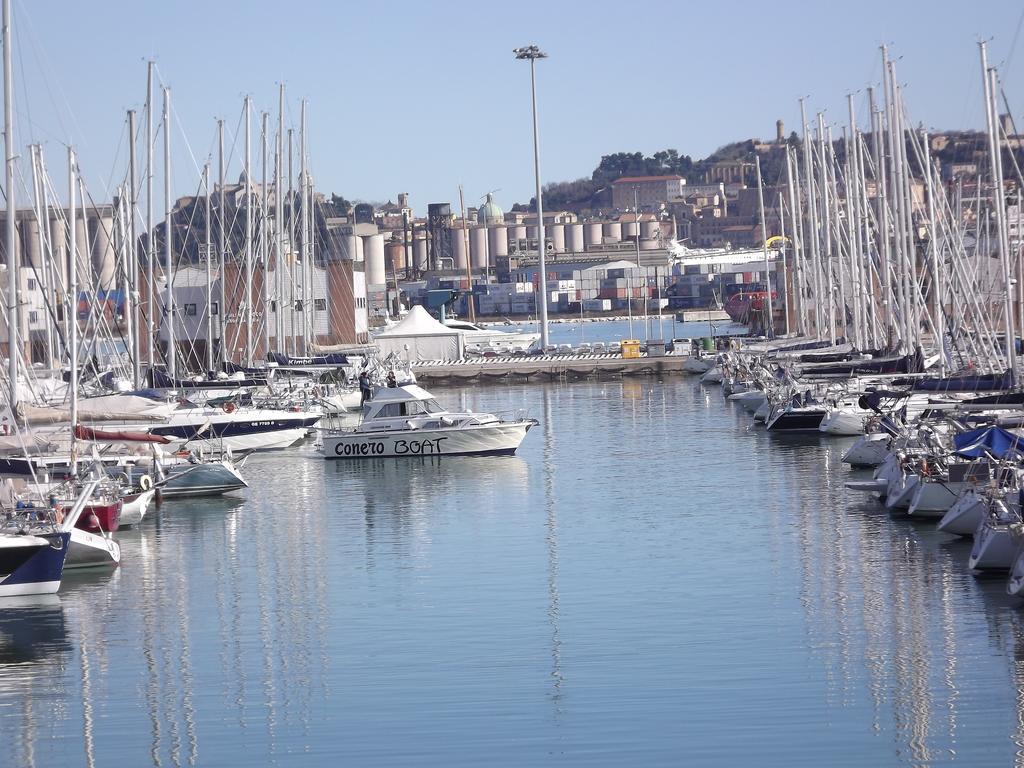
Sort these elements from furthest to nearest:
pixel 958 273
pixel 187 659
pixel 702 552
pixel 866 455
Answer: pixel 958 273 → pixel 866 455 → pixel 702 552 → pixel 187 659

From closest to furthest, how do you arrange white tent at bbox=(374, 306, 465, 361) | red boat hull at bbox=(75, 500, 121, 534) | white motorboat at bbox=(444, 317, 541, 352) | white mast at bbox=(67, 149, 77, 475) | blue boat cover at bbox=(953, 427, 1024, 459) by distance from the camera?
1. blue boat cover at bbox=(953, 427, 1024, 459)
2. red boat hull at bbox=(75, 500, 121, 534)
3. white mast at bbox=(67, 149, 77, 475)
4. white tent at bbox=(374, 306, 465, 361)
5. white motorboat at bbox=(444, 317, 541, 352)

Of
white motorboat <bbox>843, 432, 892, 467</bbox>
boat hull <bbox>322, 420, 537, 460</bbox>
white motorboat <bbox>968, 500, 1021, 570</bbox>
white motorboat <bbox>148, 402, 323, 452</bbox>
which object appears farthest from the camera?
boat hull <bbox>322, 420, 537, 460</bbox>

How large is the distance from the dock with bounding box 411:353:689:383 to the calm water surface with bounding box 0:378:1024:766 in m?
39.8

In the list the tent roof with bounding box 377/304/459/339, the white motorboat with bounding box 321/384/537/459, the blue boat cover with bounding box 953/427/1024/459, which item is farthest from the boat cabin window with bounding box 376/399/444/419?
the tent roof with bounding box 377/304/459/339

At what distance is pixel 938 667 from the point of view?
1778 cm

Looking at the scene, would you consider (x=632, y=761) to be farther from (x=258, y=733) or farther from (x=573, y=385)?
(x=573, y=385)

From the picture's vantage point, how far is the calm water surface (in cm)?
1570

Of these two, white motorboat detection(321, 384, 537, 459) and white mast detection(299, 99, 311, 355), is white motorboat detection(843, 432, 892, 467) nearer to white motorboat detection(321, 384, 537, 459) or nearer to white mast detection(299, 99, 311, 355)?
white motorboat detection(321, 384, 537, 459)

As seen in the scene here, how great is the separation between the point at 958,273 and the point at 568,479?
35.7ft

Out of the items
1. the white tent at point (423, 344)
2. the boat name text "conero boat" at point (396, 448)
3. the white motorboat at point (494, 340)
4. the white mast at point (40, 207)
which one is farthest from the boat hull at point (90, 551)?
the white motorboat at point (494, 340)

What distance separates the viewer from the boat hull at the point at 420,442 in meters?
40.0

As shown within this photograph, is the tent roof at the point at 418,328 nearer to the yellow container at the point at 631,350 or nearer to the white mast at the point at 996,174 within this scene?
the yellow container at the point at 631,350

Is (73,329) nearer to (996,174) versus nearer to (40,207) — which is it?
(40,207)

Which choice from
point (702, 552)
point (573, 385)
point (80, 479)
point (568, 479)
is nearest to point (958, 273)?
point (568, 479)
